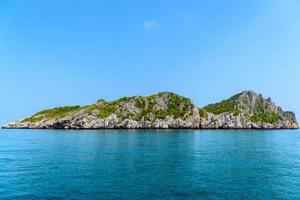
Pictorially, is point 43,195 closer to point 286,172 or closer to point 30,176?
point 30,176

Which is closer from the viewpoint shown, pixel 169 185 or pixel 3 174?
pixel 169 185

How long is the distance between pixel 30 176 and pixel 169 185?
24.7 m

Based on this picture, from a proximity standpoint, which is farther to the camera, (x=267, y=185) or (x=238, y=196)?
(x=267, y=185)

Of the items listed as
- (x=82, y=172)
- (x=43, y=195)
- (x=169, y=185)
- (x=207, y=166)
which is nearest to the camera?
(x=43, y=195)

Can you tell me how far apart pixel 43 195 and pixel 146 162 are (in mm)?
35005

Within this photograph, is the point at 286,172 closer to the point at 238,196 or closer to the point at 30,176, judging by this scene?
the point at 238,196

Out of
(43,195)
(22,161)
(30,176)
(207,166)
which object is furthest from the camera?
(22,161)

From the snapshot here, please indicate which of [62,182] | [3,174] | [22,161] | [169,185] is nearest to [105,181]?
[62,182]

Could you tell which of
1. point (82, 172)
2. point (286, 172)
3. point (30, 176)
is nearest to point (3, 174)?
point (30, 176)

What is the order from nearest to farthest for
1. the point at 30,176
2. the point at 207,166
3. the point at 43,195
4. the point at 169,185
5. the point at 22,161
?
the point at 43,195, the point at 169,185, the point at 30,176, the point at 207,166, the point at 22,161

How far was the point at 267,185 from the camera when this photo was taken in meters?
56.0

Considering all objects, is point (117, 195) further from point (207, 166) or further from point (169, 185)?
point (207, 166)

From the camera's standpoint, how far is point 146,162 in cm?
7988

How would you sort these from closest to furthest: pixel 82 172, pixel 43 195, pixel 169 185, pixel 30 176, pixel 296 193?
1. pixel 43 195
2. pixel 296 193
3. pixel 169 185
4. pixel 30 176
5. pixel 82 172
